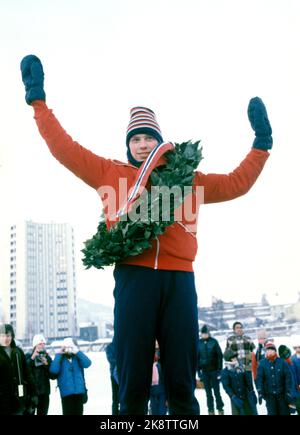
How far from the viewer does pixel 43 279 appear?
106 meters

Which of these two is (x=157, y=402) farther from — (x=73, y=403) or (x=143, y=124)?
(x=143, y=124)

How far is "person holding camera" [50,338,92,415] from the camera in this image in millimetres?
6742

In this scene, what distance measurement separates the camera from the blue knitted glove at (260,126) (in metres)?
2.89

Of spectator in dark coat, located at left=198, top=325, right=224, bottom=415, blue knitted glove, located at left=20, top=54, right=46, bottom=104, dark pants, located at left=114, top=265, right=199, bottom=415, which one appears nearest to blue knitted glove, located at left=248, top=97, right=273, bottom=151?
dark pants, located at left=114, top=265, right=199, bottom=415

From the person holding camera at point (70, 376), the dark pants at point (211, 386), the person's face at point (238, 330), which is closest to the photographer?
the person holding camera at point (70, 376)

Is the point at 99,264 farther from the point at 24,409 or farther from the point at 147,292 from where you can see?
the point at 24,409

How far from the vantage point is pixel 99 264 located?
2.46m

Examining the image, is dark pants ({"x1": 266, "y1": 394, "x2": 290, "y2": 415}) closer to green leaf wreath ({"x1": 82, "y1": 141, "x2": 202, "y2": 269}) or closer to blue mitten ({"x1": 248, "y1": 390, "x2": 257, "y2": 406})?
blue mitten ({"x1": 248, "y1": 390, "x2": 257, "y2": 406})

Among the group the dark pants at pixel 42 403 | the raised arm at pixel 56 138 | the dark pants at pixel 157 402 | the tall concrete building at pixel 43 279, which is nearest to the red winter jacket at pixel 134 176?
the raised arm at pixel 56 138

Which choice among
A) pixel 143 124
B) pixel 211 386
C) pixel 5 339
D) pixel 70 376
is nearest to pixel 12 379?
pixel 5 339

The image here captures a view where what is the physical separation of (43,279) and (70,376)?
Result: 102247 mm

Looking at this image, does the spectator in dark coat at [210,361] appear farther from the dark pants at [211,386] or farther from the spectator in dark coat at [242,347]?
the spectator in dark coat at [242,347]
